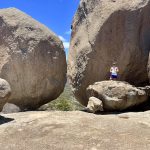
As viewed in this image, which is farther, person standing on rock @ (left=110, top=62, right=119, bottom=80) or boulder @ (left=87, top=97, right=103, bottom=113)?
person standing on rock @ (left=110, top=62, right=119, bottom=80)

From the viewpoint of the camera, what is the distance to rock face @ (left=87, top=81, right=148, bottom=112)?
492 inches

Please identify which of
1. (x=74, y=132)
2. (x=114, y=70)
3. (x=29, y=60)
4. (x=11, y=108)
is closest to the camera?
(x=74, y=132)

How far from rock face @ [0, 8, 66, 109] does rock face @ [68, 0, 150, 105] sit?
38.2 inches

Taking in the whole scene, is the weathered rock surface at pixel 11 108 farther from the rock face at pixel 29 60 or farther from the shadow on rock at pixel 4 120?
the shadow on rock at pixel 4 120

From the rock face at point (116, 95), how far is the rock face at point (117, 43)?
5.19ft

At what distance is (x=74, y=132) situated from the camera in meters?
9.50

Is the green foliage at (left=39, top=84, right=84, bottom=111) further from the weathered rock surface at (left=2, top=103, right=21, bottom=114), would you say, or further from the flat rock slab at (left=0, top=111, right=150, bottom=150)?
the flat rock slab at (left=0, top=111, right=150, bottom=150)

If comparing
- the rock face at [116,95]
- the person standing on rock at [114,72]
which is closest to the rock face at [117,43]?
the person standing on rock at [114,72]

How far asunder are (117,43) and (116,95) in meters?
2.49

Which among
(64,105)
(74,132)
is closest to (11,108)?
(74,132)

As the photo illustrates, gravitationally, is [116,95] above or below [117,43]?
below

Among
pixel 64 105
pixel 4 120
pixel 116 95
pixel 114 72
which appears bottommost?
pixel 4 120

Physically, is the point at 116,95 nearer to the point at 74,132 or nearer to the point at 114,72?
the point at 114,72

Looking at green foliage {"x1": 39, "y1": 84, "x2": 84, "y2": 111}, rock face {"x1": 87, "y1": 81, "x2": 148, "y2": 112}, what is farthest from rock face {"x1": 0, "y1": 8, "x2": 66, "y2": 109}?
green foliage {"x1": 39, "y1": 84, "x2": 84, "y2": 111}
